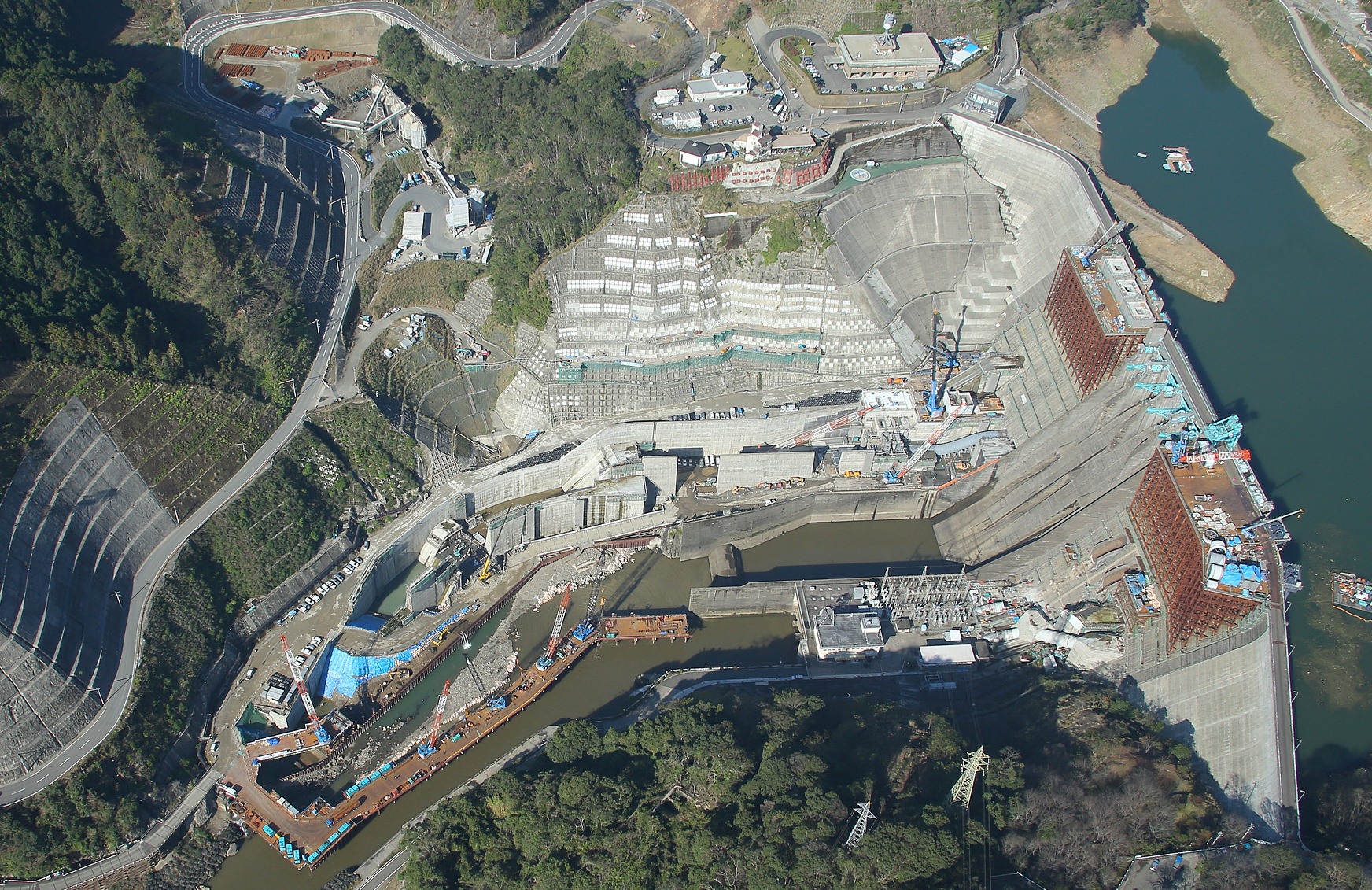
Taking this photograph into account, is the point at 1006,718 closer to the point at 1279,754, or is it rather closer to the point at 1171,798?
the point at 1171,798

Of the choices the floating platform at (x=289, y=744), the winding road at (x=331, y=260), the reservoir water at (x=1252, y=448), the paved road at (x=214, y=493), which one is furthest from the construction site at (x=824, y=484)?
the reservoir water at (x=1252, y=448)

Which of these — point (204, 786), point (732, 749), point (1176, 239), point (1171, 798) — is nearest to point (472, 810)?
point (732, 749)

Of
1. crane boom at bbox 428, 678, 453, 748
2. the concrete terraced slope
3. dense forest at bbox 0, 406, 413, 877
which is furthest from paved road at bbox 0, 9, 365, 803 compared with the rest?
crane boom at bbox 428, 678, 453, 748

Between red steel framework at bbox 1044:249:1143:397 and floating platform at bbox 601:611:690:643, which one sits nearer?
floating platform at bbox 601:611:690:643

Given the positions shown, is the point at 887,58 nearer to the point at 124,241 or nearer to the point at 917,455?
the point at 917,455

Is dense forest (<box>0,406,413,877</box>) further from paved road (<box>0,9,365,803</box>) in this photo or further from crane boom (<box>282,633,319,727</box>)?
crane boom (<box>282,633,319,727</box>)

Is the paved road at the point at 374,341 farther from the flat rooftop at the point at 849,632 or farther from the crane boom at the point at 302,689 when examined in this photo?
the flat rooftop at the point at 849,632

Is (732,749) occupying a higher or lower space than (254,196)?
lower

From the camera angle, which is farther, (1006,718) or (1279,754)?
(1006,718)
